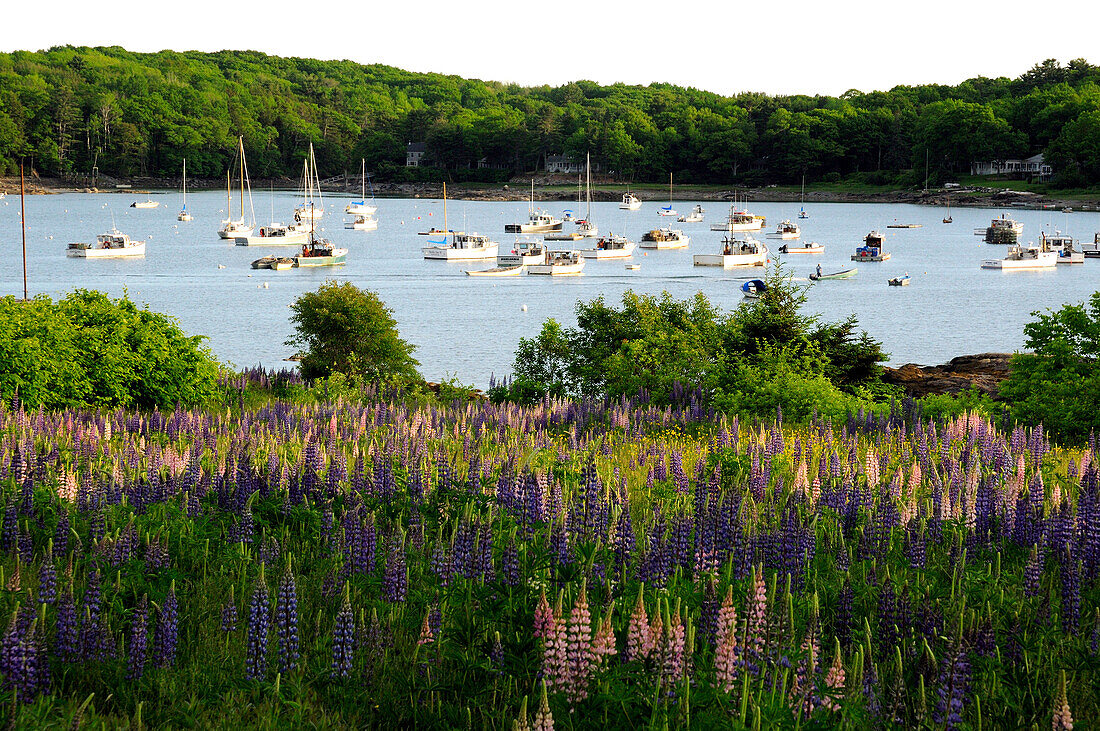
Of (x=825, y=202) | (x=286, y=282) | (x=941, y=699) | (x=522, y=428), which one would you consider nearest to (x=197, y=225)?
(x=286, y=282)

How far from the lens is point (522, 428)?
13914 millimetres

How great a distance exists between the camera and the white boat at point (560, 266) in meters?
87.9

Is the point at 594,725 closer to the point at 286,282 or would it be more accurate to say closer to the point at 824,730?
the point at 824,730

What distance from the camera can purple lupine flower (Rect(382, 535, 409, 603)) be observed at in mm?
6711

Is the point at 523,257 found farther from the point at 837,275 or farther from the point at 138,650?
the point at 138,650

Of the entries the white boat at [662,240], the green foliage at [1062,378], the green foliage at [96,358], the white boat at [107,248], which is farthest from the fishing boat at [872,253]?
the green foliage at [96,358]

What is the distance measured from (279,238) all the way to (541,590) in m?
112

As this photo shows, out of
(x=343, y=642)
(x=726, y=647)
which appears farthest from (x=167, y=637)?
(x=726, y=647)

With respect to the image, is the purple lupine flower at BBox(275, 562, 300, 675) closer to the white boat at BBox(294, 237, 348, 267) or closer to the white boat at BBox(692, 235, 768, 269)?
the white boat at BBox(692, 235, 768, 269)

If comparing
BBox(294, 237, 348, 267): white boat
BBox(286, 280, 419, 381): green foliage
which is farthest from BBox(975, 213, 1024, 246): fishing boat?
BBox(286, 280, 419, 381): green foliage

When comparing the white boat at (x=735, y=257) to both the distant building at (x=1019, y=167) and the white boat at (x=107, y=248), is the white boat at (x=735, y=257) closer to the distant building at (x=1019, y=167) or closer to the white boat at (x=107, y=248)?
the white boat at (x=107, y=248)

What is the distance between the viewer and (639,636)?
5.33 meters

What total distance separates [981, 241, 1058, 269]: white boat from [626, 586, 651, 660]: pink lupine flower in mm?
99111

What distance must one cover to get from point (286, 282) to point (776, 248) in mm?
55400
